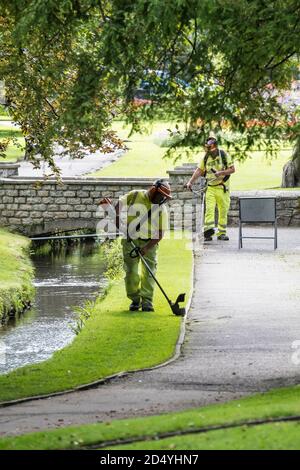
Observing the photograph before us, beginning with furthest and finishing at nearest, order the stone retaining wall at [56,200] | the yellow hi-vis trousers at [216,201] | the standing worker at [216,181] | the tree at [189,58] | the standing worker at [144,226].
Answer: the stone retaining wall at [56,200], the yellow hi-vis trousers at [216,201], the standing worker at [216,181], the standing worker at [144,226], the tree at [189,58]

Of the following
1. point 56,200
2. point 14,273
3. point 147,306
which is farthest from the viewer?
point 56,200

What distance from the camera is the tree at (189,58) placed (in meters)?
12.1

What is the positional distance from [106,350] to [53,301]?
9.00m

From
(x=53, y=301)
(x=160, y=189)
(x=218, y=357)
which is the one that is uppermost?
(x=160, y=189)

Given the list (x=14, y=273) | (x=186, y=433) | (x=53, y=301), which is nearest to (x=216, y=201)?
(x=53, y=301)

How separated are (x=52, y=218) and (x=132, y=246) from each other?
14902mm

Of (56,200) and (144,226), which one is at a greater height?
(144,226)

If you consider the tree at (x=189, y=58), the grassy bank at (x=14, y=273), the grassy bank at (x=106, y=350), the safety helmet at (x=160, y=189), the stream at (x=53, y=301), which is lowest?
the stream at (x=53, y=301)

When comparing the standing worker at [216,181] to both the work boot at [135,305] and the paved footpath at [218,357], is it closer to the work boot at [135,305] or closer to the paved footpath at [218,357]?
the paved footpath at [218,357]

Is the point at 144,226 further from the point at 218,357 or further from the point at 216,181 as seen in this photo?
the point at 216,181

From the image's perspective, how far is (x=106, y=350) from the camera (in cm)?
1516

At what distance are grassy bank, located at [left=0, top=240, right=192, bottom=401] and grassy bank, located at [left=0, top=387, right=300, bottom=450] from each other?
10.2 feet

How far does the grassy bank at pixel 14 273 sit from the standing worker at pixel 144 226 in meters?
4.98

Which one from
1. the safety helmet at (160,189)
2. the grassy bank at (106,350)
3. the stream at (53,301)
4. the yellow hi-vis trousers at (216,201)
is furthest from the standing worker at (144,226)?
the yellow hi-vis trousers at (216,201)
